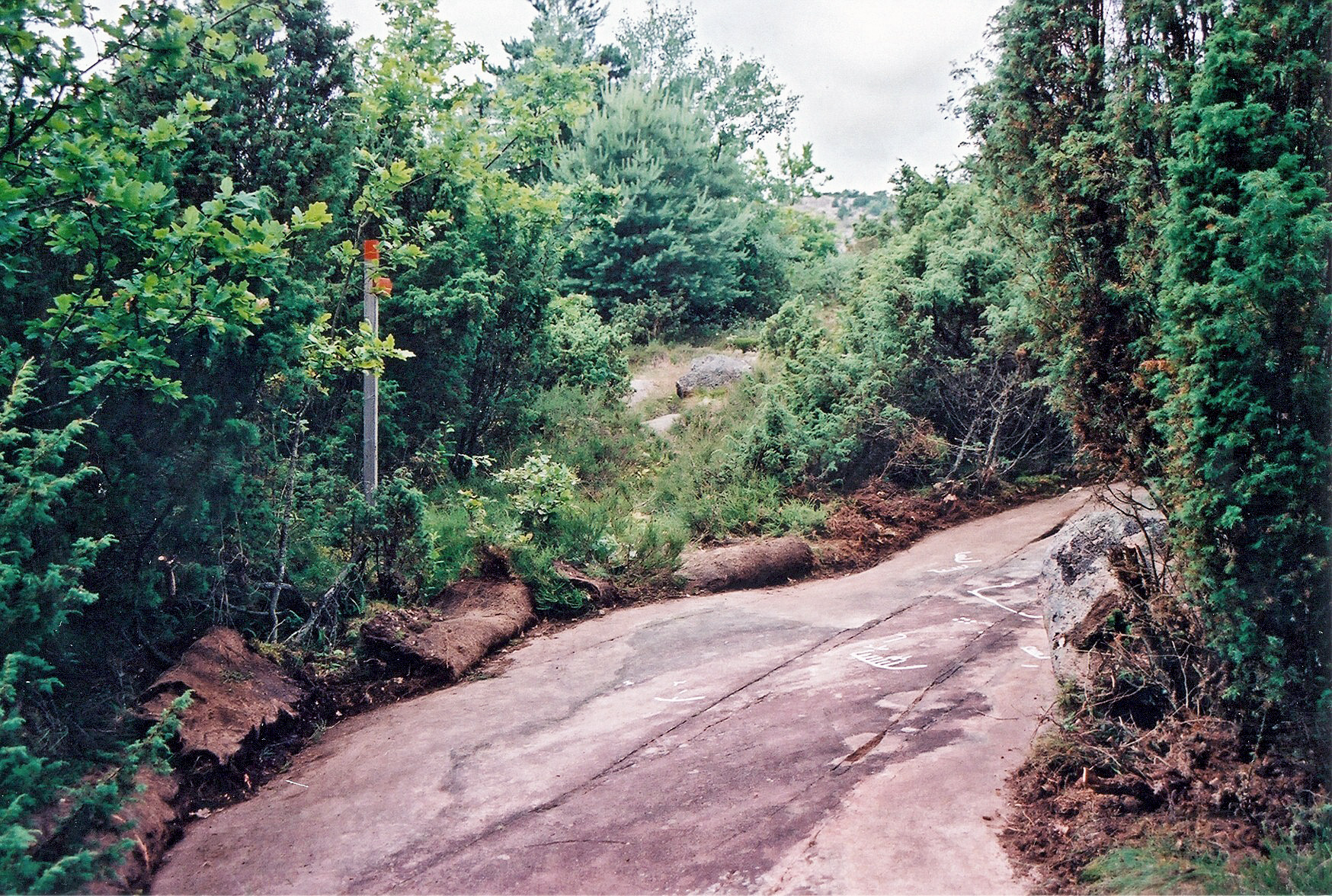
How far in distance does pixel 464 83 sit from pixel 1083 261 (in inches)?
349

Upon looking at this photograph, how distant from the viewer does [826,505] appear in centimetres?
1060

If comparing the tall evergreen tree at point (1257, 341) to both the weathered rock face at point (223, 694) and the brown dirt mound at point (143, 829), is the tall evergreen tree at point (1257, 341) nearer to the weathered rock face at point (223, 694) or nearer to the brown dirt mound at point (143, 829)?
the brown dirt mound at point (143, 829)

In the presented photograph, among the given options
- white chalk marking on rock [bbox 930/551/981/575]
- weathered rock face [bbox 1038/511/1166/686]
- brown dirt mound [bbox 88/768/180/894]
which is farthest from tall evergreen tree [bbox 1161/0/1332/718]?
white chalk marking on rock [bbox 930/551/981/575]

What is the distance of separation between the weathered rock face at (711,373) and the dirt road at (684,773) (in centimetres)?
885

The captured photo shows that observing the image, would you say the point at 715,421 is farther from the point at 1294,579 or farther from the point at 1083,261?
the point at 1294,579

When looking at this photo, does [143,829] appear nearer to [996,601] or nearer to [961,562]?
[996,601]

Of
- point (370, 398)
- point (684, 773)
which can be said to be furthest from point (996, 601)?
point (370, 398)

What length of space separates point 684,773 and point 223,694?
2.90 m

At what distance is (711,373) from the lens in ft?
53.4

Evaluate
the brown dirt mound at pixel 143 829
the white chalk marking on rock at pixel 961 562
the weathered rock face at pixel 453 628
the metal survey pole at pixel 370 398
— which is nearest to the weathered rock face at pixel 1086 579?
the white chalk marking on rock at pixel 961 562

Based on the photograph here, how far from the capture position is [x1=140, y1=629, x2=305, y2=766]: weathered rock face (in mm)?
5073

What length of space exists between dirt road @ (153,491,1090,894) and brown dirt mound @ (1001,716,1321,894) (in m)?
0.19

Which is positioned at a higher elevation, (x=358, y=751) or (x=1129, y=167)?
(x=1129, y=167)

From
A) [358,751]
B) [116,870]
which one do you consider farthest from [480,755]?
[116,870]
